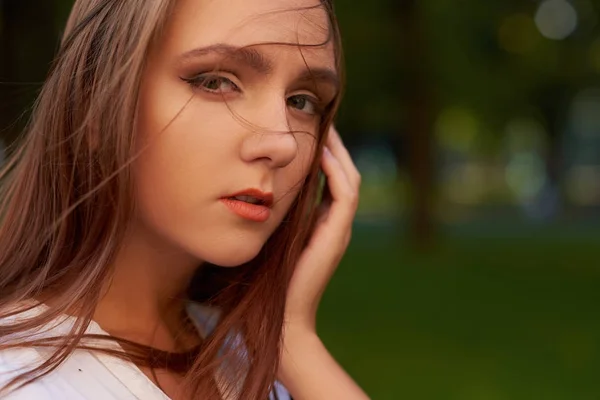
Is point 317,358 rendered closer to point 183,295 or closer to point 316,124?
point 183,295

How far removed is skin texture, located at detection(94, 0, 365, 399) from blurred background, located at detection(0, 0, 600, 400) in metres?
0.52

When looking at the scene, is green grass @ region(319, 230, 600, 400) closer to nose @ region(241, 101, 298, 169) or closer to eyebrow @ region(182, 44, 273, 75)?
nose @ region(241, 101, 298, 169)

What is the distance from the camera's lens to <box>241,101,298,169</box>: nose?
166 cm

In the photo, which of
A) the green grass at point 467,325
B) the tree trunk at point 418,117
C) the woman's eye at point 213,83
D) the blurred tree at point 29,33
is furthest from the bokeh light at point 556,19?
the woman's eye at point 213,83

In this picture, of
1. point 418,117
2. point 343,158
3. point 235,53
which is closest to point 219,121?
point 235,53

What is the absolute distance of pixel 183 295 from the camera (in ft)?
6.86

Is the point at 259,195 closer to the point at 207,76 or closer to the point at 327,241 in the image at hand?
the point at 207,76

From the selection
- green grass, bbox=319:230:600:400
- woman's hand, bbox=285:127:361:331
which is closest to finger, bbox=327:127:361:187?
woman's hand, bbox=285:127:361:331

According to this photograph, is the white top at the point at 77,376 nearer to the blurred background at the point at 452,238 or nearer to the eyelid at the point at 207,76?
the eyelid at the point at 207,76

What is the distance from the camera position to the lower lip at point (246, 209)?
170 centimetres

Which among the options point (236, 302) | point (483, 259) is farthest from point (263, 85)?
point (483, 259)

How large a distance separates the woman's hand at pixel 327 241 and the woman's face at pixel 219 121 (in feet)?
0.84

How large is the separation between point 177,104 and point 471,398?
3846mm

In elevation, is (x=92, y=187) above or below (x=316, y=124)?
below
